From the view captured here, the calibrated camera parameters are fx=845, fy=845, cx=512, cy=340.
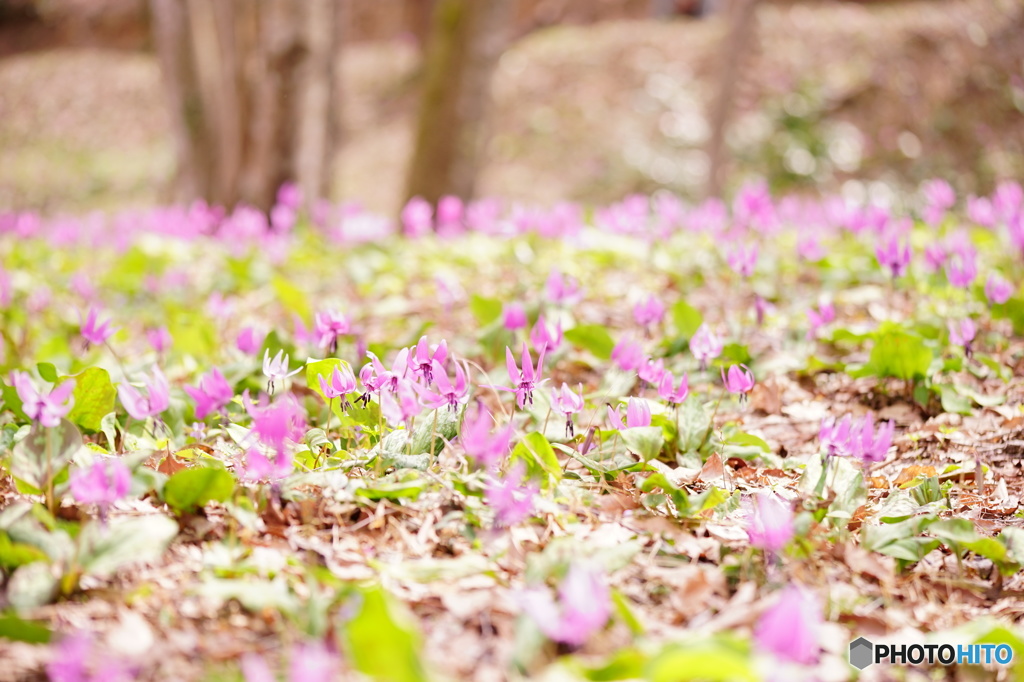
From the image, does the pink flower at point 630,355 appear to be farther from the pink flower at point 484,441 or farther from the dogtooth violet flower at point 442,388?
the pink flower at point 484,441

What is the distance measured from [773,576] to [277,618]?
911 mm

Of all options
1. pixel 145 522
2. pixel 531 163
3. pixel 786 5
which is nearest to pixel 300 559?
pixel 145 522

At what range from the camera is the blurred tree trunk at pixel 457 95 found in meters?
6.14

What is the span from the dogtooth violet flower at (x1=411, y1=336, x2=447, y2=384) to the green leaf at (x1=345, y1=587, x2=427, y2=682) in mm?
749

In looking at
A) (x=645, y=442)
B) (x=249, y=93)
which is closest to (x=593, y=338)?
(x=645, y=442)

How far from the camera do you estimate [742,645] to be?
1163 mm

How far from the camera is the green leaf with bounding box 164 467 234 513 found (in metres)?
1.62

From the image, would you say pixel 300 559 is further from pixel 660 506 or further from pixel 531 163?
pixel 531 163

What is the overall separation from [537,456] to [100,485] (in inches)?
34.7

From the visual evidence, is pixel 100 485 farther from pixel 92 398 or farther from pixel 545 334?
pixel 545 334

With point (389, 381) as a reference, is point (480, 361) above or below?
below

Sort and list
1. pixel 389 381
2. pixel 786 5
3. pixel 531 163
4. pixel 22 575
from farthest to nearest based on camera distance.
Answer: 1. pixel 786 5
2. pixel 531 163
3. pixel 389 381
4. pixel 22 575

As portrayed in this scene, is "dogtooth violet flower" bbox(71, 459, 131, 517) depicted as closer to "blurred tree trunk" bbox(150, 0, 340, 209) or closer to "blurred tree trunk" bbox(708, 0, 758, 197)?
"blurred tree trunk" bbox(150, 0, 340, 209)

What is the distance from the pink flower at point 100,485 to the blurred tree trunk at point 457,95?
202 inches
